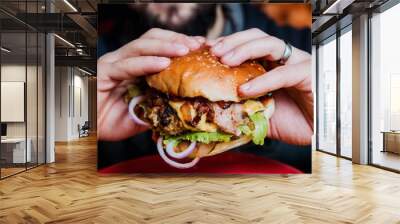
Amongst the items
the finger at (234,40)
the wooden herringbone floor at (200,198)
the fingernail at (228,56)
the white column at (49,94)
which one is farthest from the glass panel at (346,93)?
the white column at (49,94)

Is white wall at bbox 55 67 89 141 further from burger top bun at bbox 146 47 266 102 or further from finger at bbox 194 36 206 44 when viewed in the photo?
finger at bbox 194 36 206 44

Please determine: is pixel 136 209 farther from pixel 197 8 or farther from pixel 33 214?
pixel 197 8

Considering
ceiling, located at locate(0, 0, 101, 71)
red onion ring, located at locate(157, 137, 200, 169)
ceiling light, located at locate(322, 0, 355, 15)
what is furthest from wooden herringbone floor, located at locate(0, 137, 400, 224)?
ceiling light, located at locate(322, 0, 355, 15)

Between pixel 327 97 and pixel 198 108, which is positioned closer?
pixel 198 108

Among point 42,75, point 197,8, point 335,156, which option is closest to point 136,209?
point 197,8

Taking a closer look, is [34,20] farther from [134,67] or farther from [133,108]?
[133,108]

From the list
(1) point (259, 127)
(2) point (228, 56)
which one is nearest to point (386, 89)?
(1) point (259, 127)
